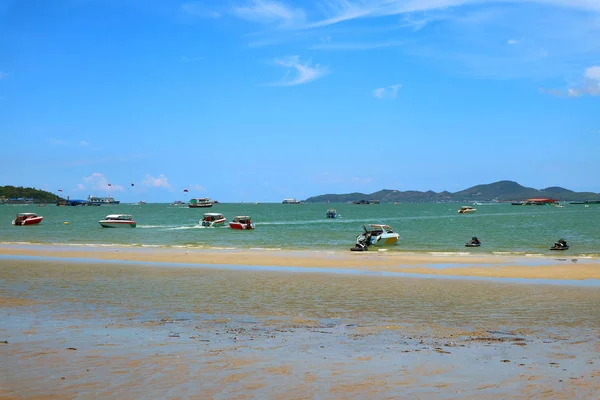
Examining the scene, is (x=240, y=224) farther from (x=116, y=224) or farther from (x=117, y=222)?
(x=116, y=224)

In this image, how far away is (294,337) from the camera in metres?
14.4

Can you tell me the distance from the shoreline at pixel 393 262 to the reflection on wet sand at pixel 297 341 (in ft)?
23.4

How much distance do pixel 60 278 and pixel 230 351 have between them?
58.4 feet

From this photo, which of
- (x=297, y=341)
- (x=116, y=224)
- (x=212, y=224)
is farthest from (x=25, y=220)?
(x=297, y=341)

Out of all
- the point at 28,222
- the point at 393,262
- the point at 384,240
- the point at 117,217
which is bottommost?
the point at 393,262

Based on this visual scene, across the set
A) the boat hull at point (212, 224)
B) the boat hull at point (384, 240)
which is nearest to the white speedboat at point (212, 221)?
the boat hull at point (212, 224)

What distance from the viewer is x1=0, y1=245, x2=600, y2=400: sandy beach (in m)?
10.2

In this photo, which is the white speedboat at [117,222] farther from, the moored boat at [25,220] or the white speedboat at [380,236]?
the white speedboat at [380,236]

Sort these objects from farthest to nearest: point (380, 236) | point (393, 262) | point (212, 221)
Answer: point (212, 221), point (380, 236), point (393, 262)

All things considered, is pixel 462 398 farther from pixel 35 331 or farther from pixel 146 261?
pixel 146 261

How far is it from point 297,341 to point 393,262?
25.6m

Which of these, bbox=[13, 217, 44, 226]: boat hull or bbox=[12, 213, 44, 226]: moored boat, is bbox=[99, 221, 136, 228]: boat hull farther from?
bbox=[12, 213, 44, 226]: moored boat

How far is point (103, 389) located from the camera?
9.84 m

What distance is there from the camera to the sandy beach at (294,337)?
400 inches
